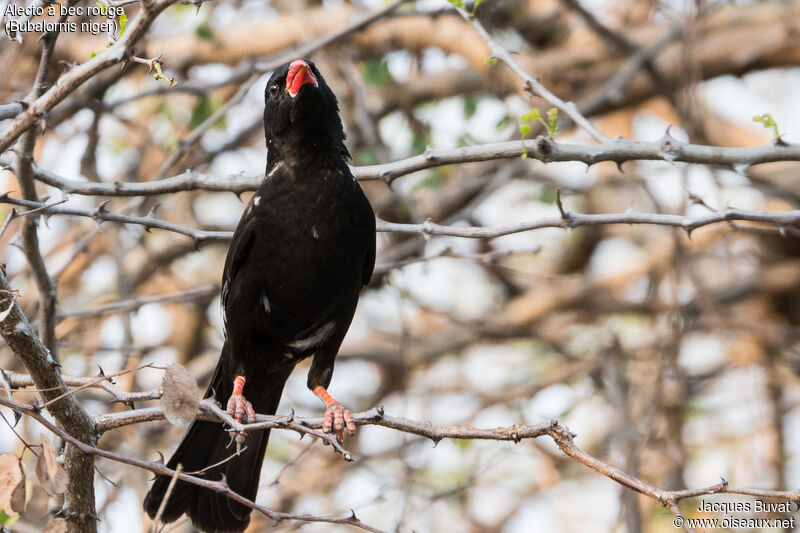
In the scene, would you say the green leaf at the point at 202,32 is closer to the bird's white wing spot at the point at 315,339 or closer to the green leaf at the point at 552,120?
the bird's white wing spot at the point at 315,339

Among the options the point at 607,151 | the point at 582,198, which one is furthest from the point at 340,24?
the point at 607,151

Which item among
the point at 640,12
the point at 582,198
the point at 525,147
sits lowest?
the point at 525,147

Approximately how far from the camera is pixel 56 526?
2.44m

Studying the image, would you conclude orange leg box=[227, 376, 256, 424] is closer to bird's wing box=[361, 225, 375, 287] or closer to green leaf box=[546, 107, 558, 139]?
bird's wing box=[361, 225, 375, 287]

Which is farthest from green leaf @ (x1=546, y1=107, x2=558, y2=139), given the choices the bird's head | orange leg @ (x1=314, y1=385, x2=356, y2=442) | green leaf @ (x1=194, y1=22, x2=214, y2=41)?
green leaf @ (x1=194, y1=22, x2=214, y2=41)

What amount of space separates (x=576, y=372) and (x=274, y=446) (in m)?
2.46

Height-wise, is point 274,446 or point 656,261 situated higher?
point 656,261

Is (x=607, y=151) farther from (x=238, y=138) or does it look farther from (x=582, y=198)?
(x=582, y=198)

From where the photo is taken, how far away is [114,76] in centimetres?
473

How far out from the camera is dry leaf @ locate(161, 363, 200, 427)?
228 cm

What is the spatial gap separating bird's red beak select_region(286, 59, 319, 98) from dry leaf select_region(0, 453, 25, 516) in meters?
2.10

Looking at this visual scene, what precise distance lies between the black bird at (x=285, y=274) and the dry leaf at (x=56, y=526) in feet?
3.80

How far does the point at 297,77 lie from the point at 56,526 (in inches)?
84.9

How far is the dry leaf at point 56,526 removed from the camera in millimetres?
2416
